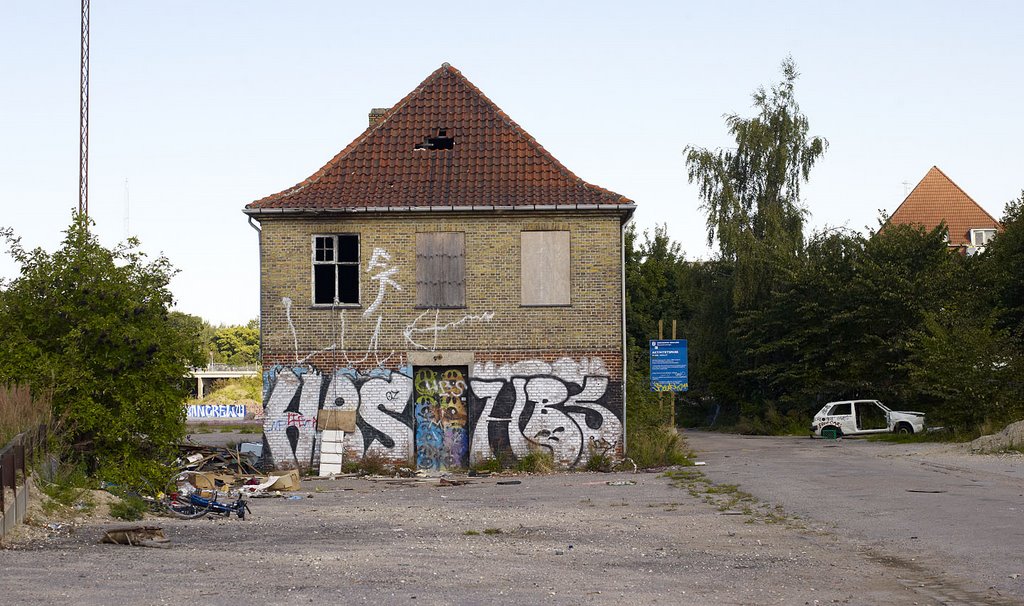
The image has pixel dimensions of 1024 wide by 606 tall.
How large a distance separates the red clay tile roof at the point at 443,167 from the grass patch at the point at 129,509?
32.9ft

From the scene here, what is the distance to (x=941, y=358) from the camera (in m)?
33.8

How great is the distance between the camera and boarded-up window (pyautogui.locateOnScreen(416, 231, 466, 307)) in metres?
24.1

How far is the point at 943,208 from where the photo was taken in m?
69.9

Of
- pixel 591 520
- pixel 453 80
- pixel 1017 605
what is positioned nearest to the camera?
pixel 1017 605

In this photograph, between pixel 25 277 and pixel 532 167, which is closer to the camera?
pixel 25 277

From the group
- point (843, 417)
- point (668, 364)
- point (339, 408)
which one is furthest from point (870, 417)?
point (339, 408)

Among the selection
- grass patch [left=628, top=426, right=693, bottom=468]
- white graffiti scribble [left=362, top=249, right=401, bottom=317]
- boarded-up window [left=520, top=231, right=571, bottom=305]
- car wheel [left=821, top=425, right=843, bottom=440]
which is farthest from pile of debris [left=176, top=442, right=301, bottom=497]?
car wheel [left=821, top=425, right=843, bottom=440]

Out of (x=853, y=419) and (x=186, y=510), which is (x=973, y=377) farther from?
(x=186, y=510)

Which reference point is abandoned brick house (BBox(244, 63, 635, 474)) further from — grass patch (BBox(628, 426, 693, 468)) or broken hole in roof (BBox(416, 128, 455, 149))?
broken hole in roof (BBox(416, 128, 455, 149))

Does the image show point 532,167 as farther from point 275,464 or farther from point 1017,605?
point 1017,605

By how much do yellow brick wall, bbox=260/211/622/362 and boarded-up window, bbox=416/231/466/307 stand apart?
5.0 inches

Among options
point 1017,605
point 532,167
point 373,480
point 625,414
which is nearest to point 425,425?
point 373,480

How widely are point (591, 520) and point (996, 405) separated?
70.1ft

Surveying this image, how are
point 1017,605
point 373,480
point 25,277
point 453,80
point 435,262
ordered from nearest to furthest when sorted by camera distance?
point 1017,605 < point 25,277 < point 373,480 < point 435,262 < point 453,80
